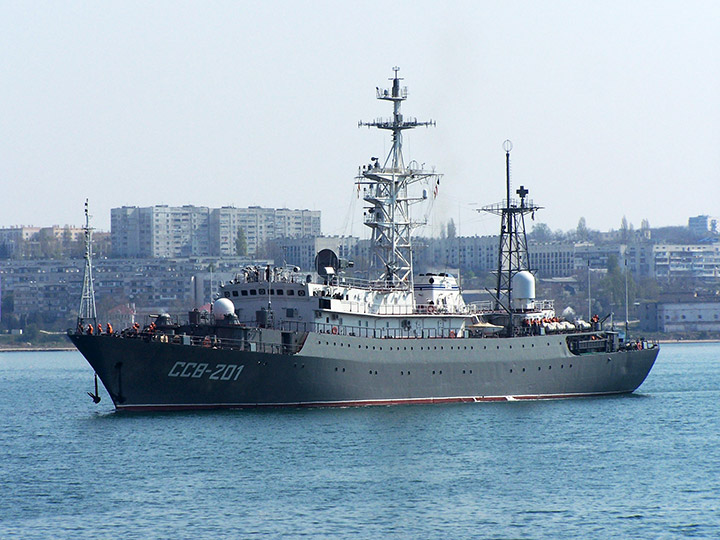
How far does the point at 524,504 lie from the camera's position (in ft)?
101

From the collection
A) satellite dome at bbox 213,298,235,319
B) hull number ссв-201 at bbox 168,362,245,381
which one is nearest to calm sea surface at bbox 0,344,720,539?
hull number ссв-201 at bbox 168,362,245,381

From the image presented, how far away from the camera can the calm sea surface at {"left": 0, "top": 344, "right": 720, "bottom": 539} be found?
2858 cm

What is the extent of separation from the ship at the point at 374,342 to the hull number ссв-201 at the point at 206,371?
0.19 ft

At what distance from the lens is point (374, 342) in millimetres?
47656

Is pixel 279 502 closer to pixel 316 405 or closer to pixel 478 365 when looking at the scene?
pixel 316 405

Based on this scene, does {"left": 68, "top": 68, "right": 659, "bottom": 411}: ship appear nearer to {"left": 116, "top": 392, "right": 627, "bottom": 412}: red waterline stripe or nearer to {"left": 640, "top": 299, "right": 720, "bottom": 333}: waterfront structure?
{"left": 116, "top": 392, "right": 627, "bottom": 412}: red waterline stripe

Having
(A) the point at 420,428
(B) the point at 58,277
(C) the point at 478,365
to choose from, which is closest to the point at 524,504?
(A) the point at 420,428

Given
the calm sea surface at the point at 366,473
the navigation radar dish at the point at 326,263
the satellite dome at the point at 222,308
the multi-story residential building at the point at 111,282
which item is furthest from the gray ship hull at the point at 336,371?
the multi-story residential building at the point at 111,282

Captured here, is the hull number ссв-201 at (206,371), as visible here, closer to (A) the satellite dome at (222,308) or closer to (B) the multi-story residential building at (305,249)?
(A) the satellite dome at (222,308)

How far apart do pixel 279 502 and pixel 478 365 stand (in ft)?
70.3

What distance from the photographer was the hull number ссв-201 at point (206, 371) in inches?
1735

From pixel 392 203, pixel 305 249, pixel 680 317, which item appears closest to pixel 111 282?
pixel 305 249

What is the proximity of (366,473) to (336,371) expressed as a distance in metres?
12.4

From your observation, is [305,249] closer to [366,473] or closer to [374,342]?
[374,342]
